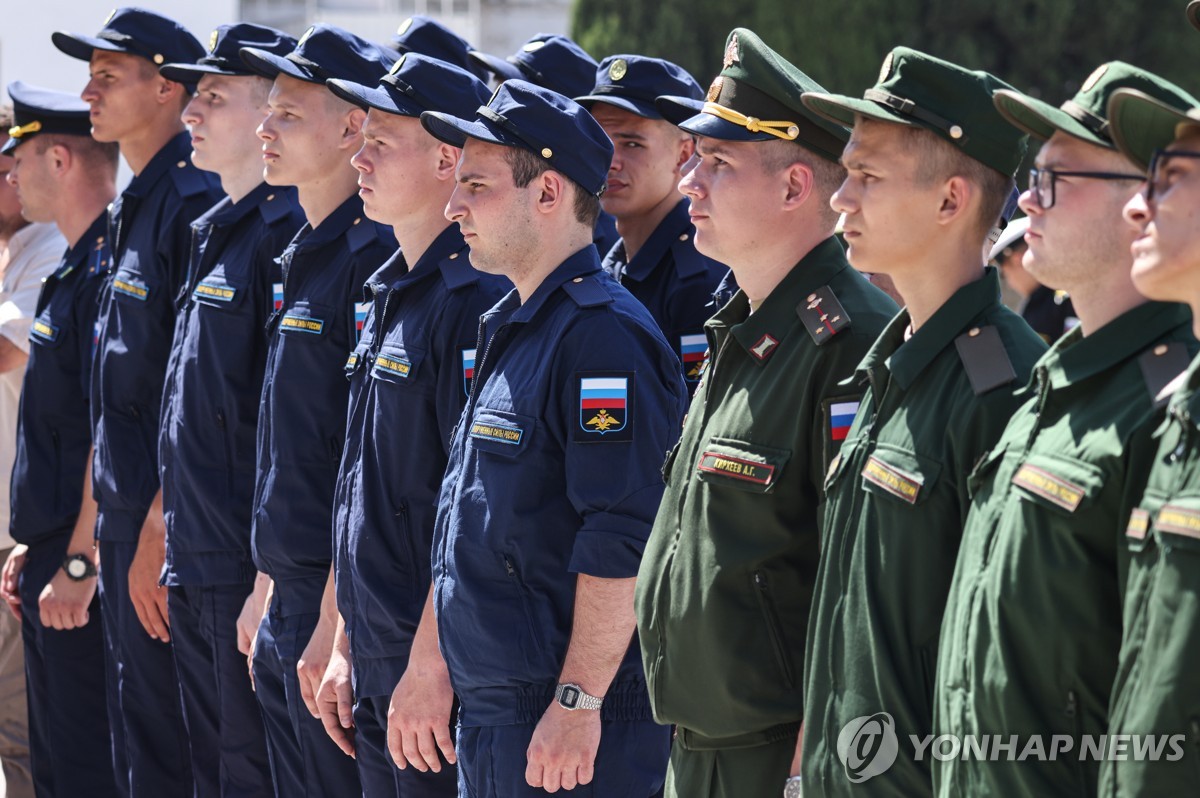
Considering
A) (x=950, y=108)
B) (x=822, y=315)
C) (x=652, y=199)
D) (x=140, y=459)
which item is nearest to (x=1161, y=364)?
(x=950, y=108)

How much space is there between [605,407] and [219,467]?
1876 mm

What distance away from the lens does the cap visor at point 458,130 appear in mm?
3877

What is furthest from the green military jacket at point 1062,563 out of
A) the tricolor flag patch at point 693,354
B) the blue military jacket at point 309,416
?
the blue military jacket at point 309,416

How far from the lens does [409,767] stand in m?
4.03

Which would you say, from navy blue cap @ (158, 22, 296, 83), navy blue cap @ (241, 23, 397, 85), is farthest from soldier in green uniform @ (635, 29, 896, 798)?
navy blue cap @ (158, 22, 296, 83)

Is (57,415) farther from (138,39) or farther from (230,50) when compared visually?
(230,50)

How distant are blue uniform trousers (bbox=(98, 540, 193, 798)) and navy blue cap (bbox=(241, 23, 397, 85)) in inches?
70.9

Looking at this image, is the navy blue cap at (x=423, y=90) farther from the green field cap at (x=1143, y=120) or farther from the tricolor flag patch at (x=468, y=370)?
the green field cap at (x=1143, y=120)

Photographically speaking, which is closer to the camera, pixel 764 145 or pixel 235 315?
pixel 764 145

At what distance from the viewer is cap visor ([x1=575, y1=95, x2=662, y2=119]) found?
5.10 m

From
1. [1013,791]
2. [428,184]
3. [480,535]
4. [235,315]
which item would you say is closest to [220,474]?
[235,315]

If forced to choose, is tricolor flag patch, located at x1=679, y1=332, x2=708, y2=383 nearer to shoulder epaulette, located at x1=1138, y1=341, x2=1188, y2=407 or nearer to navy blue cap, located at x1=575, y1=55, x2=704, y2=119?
navy blue cap, located at x1=575, y1=55, x2=704, y2=119

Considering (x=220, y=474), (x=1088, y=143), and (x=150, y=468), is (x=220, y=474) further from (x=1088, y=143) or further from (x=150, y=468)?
(x=1088, y=143)

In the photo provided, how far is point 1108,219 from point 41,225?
5.41m
